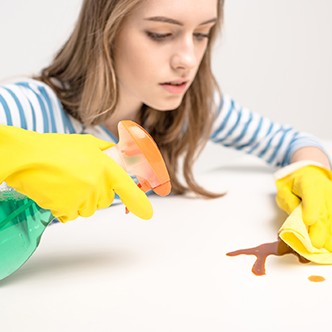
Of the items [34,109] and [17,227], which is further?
[34,109]

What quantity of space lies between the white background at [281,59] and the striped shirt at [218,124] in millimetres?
708

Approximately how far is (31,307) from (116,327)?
3.5 inches

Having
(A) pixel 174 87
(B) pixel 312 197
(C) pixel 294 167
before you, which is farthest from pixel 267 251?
(A) pixel 174 87

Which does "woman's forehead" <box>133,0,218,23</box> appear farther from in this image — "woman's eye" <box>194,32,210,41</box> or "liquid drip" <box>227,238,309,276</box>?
"liquid drip" <box>227,238,309,276</box>

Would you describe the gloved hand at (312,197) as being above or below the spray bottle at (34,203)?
below

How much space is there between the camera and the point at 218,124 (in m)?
1.29

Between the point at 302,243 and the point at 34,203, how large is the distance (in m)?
0.29

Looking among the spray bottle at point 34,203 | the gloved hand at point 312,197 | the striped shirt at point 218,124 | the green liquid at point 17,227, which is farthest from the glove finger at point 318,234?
the striped shirt at point 218,124

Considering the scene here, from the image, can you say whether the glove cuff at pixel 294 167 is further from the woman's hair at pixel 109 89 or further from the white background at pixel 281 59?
the white background at pixel 281 59

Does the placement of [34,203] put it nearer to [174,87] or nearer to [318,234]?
[318,234]

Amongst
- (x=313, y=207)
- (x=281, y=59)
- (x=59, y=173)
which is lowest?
(x=281, y=59)

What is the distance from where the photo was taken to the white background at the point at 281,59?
6.52 ft

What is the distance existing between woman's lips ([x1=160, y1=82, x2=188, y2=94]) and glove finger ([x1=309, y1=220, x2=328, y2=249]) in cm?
34

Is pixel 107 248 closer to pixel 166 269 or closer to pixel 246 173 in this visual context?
pixel 166 269
